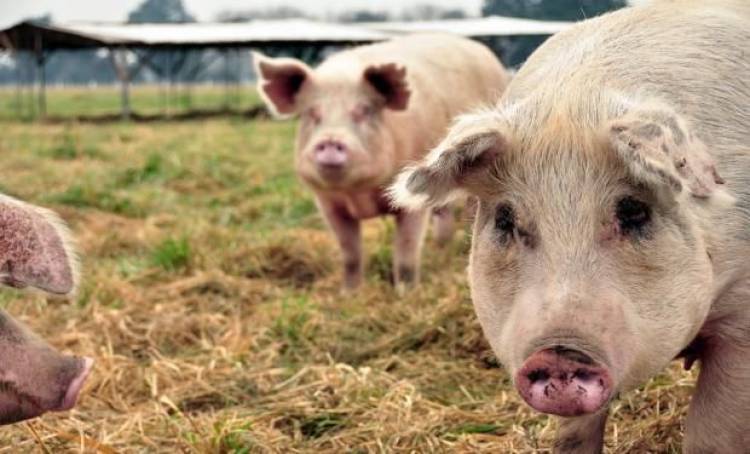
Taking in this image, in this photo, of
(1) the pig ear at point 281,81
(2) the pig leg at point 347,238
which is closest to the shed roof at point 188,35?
(1) the pig ear at point 281,81

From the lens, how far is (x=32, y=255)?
2332mm

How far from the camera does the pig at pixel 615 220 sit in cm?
215

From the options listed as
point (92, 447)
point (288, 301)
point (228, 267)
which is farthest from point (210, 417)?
point (228, 267)

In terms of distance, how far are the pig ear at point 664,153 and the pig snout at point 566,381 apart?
40 centimetres

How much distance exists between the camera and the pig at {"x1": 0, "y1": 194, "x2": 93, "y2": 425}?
2.32 metres

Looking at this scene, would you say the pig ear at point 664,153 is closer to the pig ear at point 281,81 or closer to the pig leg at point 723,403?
the pig leg at point 723,403

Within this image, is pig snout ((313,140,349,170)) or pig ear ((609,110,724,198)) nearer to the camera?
pig ear ((609,110,724,198))

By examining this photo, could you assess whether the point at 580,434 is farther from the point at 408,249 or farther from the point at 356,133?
the point at 356,133

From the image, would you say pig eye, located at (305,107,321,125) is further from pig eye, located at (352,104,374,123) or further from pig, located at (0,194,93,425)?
pig, located at (0,194,93,425)

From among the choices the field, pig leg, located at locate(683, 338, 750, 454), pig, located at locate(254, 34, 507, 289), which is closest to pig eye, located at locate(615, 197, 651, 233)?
pig leg, located at locate(683, 338, 750, 454)

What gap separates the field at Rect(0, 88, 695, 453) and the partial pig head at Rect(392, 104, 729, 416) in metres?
0.99

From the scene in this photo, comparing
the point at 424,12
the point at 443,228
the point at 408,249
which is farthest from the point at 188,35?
the point at 408,249

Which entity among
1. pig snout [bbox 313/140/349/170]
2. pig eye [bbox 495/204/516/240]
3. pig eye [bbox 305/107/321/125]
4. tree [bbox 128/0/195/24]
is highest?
pig eye [bbox 495/204/516/240]

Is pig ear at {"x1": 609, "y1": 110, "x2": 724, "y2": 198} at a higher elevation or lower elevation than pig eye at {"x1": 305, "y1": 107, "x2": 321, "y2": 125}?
higher
